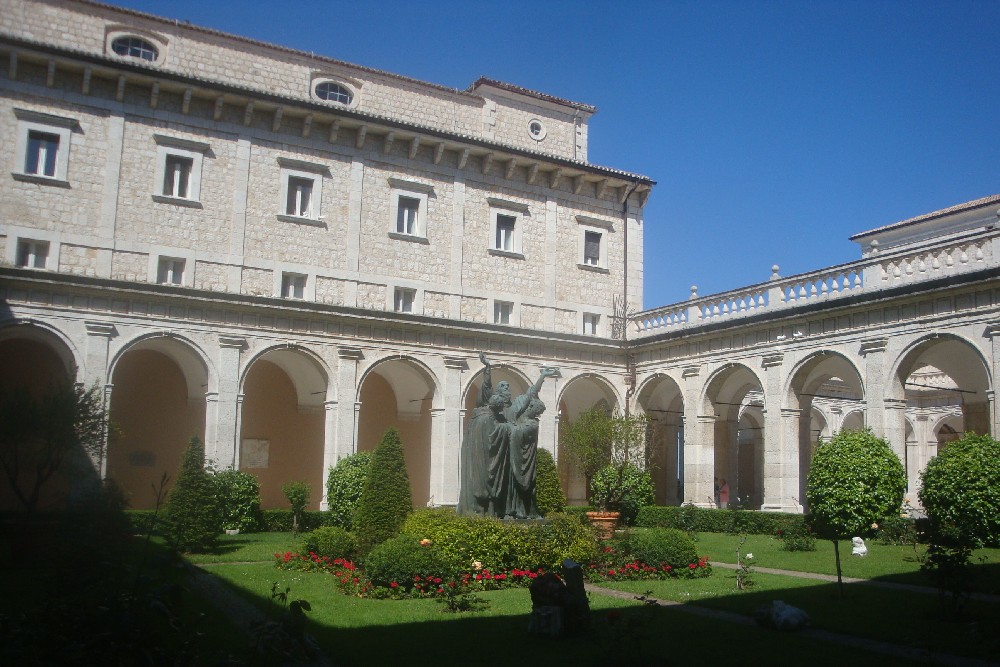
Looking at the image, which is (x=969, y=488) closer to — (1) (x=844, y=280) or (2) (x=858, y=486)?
(2) (x=858, y=486)

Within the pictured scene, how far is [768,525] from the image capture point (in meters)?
23.1

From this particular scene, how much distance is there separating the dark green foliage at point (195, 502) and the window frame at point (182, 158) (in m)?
9.37

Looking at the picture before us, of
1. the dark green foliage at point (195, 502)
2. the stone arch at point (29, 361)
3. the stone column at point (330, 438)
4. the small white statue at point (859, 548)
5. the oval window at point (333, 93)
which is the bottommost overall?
the small white statue at point (859, 548)

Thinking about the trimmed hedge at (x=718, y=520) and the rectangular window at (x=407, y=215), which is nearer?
the trimmed hedge at (x=718, y=520)

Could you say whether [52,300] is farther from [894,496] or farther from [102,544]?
[894,496]

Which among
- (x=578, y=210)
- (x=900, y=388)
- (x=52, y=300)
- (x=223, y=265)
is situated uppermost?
(x=578, y=210)

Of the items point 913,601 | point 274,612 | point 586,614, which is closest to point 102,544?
point 274,612

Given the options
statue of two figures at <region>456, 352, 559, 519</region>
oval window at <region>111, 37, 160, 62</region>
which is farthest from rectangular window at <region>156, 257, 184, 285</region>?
statue of two figures at <region>456, 352, 559, 519</region>

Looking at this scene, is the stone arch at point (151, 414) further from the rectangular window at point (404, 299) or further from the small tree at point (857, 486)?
the small tree at point (857, 486)

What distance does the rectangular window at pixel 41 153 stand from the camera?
22.7m

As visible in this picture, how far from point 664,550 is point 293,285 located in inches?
586

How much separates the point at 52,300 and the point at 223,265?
4.44m

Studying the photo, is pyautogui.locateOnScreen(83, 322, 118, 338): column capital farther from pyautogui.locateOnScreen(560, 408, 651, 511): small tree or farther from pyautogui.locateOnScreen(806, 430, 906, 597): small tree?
pyautogui.locateOnScreen(806, 430, 906, 597): small tree

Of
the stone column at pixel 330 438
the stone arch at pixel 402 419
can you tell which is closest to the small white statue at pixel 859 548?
the stone column at pixel 330 438
